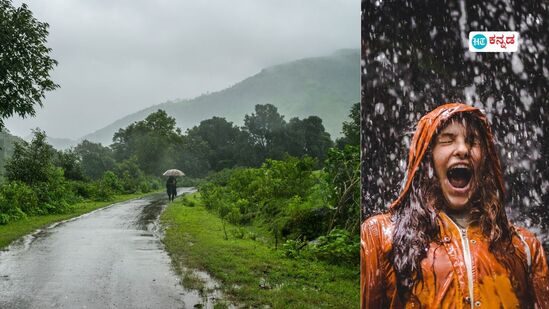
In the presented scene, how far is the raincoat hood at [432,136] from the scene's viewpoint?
308 centimetres

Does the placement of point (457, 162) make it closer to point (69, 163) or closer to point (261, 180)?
point (261, 180)

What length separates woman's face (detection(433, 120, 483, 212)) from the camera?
10.3 ft

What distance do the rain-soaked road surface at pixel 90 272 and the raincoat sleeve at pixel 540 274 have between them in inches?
179

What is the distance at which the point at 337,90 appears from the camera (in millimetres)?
76625

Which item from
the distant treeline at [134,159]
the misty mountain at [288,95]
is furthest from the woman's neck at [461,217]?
the misty mountain at [288,95]

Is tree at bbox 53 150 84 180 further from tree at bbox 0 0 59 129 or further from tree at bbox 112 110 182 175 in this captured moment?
tree at bbox 0 0 59 129

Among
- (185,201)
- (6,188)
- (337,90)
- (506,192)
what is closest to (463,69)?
(506,192)

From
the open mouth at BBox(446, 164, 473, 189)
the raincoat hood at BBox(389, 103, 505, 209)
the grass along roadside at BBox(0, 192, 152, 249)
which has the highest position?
the raincoat hood at BBox(389, 103, 505, 209)

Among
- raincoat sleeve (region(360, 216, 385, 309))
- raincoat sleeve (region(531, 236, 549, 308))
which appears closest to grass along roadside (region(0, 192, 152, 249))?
raincoat sleeve (region(360, 216, 385, 309))

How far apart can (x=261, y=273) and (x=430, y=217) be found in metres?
5.63

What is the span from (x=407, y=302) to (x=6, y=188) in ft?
58.9

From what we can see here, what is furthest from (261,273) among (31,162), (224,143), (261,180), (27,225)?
(224,143)

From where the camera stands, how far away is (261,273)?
8.45 m

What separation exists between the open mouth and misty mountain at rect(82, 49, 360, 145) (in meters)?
48.7
